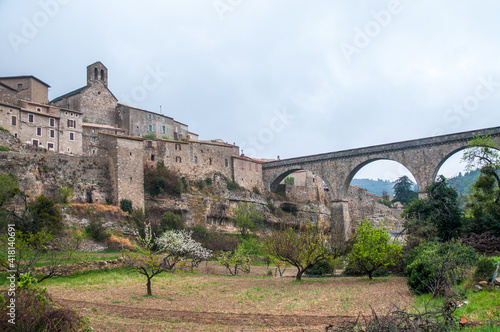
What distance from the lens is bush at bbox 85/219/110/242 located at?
37781mm

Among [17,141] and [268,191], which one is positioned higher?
[17,141]

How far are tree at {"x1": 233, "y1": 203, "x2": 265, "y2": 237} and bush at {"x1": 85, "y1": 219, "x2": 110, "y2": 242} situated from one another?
651 inches

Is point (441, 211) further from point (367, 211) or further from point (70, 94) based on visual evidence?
→ point (70, 94)

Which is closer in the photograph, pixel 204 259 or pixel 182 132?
pixel 204 259

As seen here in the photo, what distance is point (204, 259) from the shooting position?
39.6 meters

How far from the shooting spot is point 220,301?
63.5ft

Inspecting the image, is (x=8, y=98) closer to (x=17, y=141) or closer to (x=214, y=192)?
(x=17, y=141)

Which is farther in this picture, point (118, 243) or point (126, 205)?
point (126, 205)

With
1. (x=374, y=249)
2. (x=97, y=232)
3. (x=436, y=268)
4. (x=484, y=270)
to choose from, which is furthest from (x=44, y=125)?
(x=484, y=270)

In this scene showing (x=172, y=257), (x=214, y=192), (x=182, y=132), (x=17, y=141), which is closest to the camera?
(x=172, y=257)

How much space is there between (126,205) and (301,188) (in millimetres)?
29329

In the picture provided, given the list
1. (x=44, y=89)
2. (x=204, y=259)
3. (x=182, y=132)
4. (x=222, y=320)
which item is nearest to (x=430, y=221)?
(x=204, y=259)

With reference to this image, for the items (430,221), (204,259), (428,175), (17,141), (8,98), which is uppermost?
(8,98)

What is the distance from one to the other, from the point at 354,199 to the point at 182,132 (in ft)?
96.3
